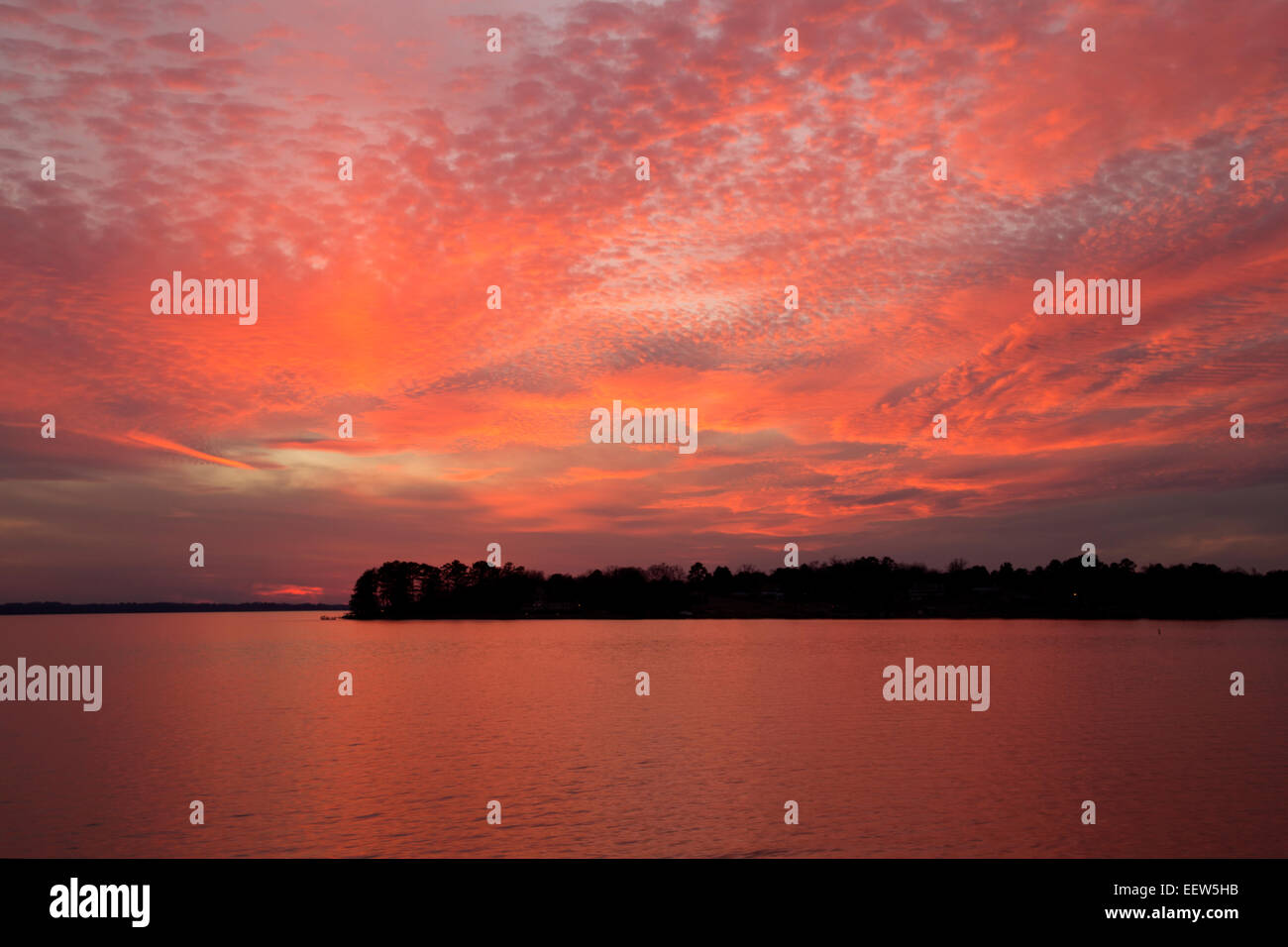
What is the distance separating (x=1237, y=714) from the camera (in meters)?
70.7

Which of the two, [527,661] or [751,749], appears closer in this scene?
[751,749]

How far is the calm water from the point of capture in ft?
110

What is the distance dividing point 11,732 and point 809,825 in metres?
55.1

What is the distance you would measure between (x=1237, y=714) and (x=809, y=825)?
5310 cm

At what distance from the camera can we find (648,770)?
4659 cm

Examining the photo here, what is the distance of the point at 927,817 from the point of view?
120ft

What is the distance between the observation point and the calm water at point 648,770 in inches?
1323
